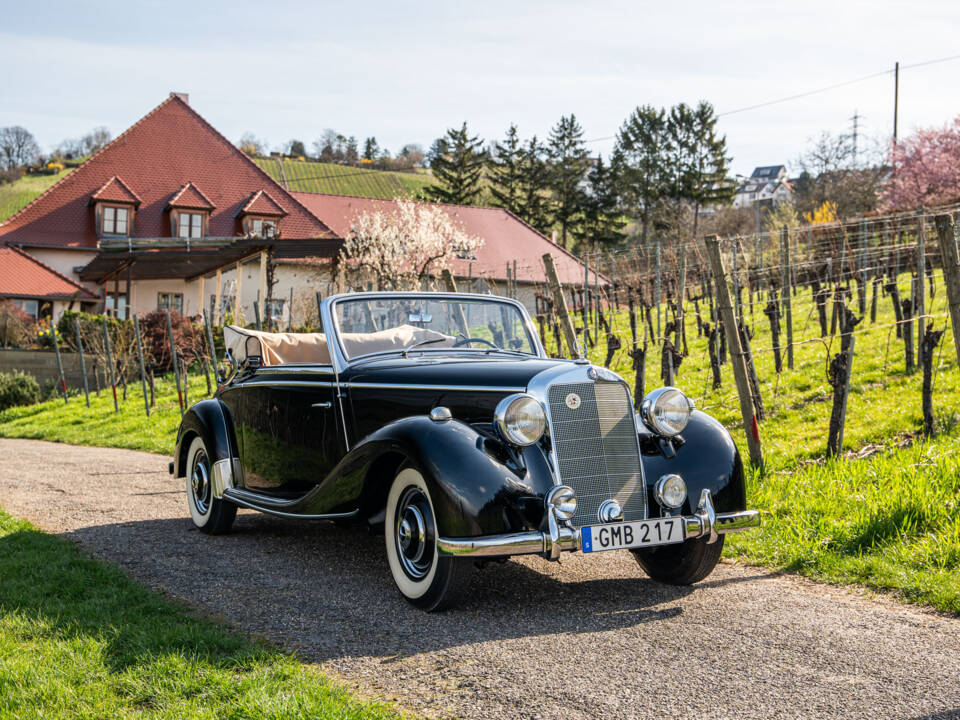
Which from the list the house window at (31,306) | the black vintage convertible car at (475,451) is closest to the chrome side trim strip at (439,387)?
the black vintage convertible car at (475,451)

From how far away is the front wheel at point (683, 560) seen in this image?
5023mm

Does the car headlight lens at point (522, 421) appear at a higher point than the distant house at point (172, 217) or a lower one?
lower

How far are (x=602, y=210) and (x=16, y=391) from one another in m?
A: 43.8

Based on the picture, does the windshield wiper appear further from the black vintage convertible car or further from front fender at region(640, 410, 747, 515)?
front fender at region(640, 410, 747, 515)

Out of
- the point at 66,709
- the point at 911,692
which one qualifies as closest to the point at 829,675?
the point at 911,692

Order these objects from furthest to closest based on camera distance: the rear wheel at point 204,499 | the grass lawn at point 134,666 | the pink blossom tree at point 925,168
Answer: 1. the pink blossom tree at point 925,168
2. the rear wheel at point 204,499
3. the grass lawn at point 134,666

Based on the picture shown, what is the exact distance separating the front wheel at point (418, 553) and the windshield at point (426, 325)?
1.41m

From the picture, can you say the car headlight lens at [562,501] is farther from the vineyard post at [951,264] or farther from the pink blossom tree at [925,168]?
the pink blossom tree at [925,168]

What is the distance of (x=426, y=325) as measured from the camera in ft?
20.6

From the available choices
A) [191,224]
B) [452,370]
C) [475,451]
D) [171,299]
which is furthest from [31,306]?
[475,451]

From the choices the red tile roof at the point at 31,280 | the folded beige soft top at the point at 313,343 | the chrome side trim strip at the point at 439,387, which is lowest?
the chrome side trim strip at the point at 439,387

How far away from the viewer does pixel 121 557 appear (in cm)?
590

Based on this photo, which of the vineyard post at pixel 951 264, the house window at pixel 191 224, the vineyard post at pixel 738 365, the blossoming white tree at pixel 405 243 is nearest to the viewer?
the vineyard post at pixel 951 264

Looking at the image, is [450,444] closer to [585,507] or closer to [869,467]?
[585,507]
